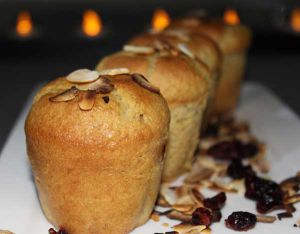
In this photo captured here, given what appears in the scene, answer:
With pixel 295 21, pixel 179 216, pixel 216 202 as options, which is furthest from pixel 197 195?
pixel 295 21

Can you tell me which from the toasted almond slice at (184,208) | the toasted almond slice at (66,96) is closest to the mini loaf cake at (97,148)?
the toasted almond slice at (66,96)

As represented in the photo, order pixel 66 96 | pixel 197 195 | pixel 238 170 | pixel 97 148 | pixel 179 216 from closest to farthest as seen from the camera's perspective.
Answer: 1. pixel 97 148
2. pixel 66 96
3. pixel 179 216
4. pixel 197 195
5. pixel 238 170

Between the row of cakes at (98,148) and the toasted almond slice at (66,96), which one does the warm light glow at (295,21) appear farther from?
the toasted almond slice at (66,96)

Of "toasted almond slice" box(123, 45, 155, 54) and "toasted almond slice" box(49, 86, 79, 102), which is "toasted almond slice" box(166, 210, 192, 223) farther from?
"toasted almond slice" box(123, 45, 155, 54)

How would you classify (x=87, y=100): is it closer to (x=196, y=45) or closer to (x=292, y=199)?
(x=292, y=199)

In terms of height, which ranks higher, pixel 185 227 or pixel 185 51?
pixel 185 51

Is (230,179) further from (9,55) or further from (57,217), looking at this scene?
(9,55)

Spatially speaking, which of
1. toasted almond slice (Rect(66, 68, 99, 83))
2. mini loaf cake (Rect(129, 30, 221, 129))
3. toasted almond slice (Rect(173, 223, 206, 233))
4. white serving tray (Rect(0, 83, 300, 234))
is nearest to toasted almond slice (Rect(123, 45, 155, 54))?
mini loaf cake (Rect(129, 30, 221, 129))
